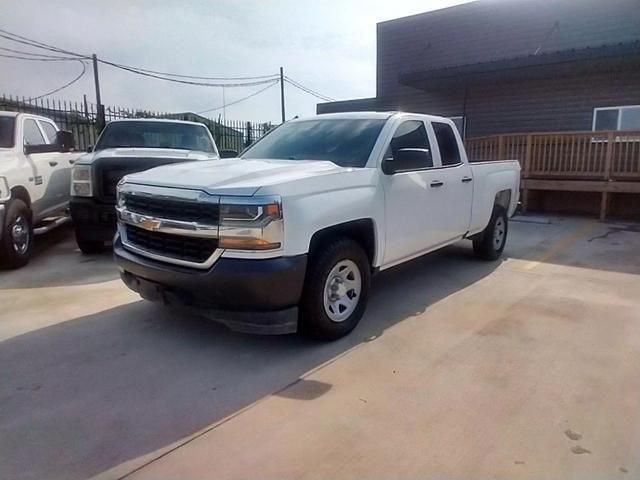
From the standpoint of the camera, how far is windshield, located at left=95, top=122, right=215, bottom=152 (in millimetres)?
7566

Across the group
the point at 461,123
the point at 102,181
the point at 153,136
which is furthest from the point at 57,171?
the point at 461,123

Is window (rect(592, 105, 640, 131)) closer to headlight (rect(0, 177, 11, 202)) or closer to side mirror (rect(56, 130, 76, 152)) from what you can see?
side mirror (rect(56, 130, 76, 152))

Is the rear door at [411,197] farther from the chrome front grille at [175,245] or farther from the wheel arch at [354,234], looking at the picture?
the chrome front grille at [175,245]

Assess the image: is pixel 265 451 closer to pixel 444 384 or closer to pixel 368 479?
pixel 368 479

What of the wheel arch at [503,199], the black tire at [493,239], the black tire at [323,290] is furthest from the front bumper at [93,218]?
the wheel arch at [503,199]

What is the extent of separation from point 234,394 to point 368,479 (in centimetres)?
110

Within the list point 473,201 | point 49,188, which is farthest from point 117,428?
point 49,188

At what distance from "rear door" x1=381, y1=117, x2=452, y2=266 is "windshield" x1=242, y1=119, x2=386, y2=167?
24 centimetres

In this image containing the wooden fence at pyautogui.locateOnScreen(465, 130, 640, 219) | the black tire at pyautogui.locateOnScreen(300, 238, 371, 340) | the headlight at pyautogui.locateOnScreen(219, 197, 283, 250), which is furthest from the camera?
the wooden fence at pyautogui.locateOnScreen(465, 130, 640, 219)

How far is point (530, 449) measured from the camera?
2.51 meters

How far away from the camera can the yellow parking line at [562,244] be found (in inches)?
259

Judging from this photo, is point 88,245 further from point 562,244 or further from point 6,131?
point 562,244

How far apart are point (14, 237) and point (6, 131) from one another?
1553 mm

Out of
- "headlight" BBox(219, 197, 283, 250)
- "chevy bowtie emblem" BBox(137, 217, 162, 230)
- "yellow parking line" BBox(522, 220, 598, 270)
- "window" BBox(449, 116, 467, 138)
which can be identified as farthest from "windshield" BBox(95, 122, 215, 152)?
"window" BBox(449, 116, 467, 138)
